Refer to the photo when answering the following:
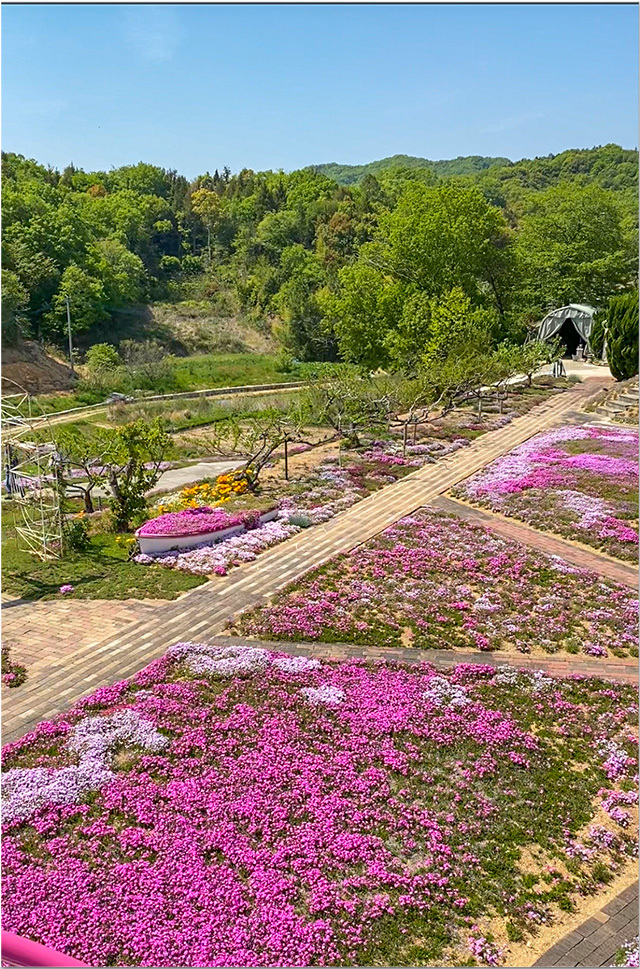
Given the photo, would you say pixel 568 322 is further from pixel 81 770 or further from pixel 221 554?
pixel 81 770

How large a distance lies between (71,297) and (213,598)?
3570cm

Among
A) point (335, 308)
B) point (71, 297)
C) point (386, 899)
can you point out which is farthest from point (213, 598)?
point (71, 297)

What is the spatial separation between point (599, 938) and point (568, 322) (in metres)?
39.6

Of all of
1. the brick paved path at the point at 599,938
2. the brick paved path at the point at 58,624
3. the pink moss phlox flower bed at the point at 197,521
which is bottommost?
the brick paved path at the point at 599,938

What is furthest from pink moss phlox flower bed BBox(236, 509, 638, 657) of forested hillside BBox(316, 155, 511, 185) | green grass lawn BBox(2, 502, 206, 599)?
forested hillside BBox(316, 155, 511, 185)

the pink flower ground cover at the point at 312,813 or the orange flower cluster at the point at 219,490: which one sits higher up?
the orange flower cluster at the point at 219,490

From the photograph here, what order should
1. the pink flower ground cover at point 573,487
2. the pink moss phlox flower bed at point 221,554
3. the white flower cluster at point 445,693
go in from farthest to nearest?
1. the pink flower ground cover at point 573,487
2. the pink moss phlox flower bed at point 221,554
3. the white flower cluster at point 445,693

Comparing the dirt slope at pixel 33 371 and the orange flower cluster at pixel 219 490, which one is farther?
the dirt slope at pixel 33 371

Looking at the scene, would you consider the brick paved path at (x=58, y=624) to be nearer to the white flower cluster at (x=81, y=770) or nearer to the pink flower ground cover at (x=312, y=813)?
the pink flower ground cover at (x=312, y=813)

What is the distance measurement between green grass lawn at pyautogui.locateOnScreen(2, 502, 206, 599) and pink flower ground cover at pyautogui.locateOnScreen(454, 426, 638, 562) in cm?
782

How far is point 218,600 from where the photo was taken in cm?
1295

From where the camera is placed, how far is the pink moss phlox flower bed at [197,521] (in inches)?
607

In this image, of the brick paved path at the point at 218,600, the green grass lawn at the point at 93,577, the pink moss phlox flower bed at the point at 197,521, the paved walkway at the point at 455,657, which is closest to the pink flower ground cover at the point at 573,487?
the brick paved path at the point at 218,600

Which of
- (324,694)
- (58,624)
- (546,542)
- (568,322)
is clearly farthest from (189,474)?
(568,322)
